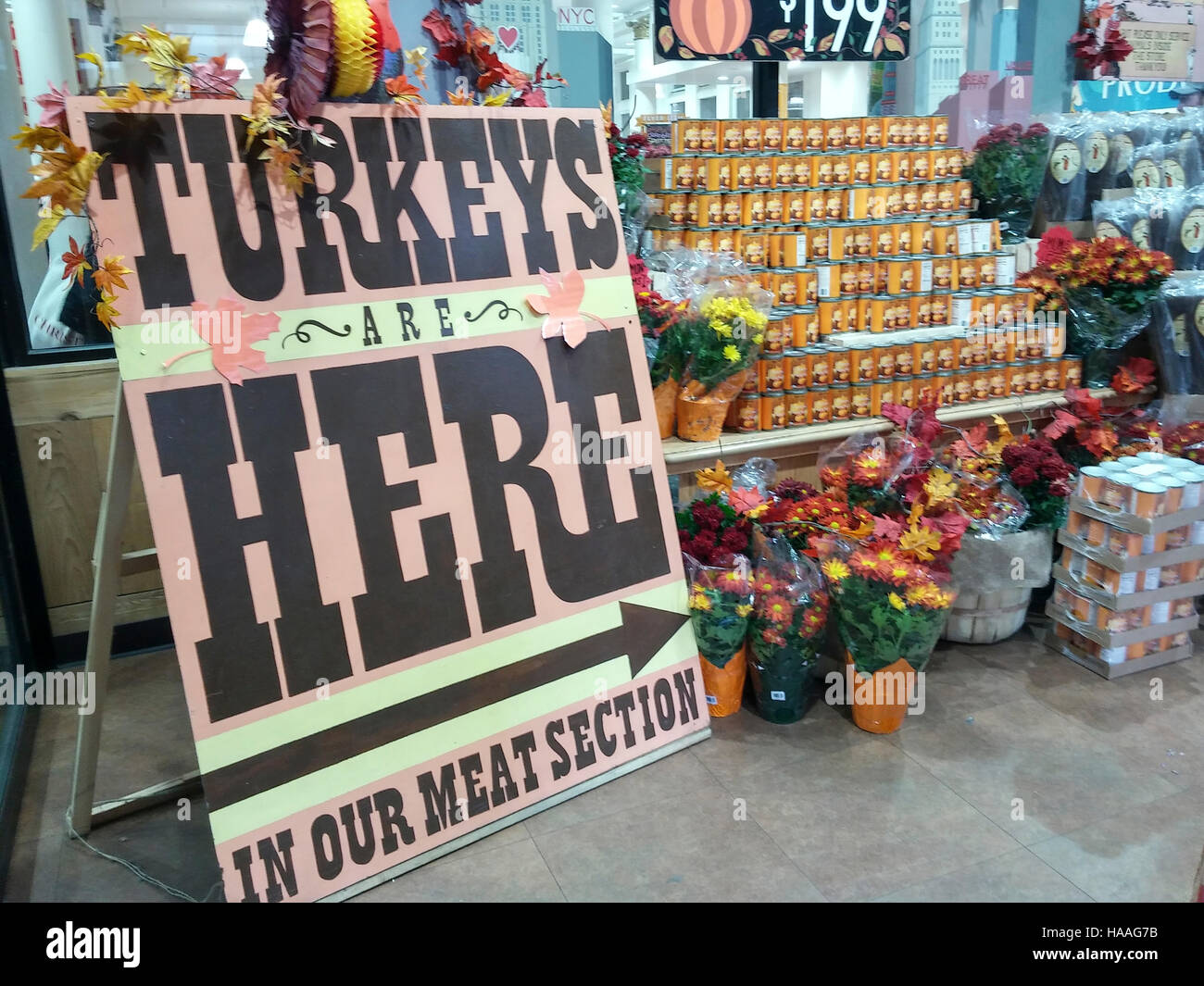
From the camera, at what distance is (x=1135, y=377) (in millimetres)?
3582

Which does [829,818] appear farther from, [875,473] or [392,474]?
[392,474]

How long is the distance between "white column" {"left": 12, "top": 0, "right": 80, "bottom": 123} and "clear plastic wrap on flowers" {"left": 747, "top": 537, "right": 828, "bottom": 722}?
8.82 ft

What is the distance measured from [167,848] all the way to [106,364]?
1.57 meters

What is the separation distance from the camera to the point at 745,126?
321 centimetres

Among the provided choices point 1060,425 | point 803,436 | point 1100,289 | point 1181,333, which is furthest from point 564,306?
point 1181,333

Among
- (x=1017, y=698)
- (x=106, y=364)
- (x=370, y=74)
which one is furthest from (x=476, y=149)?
(x=1017, y=698)

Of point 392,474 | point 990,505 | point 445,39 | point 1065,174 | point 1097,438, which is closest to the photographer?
point 392,474

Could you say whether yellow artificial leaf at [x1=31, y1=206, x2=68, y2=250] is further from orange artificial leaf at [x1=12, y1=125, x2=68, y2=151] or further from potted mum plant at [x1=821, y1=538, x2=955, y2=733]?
potted mum plant at [x1=821, y1=538, x2=955, y2=733]

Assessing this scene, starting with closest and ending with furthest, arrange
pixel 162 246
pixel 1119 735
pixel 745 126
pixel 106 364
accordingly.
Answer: pixel 162 246, pixel 1119 735, pixel 106 364, pixel 745 126

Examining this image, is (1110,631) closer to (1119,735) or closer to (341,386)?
(1119,735)

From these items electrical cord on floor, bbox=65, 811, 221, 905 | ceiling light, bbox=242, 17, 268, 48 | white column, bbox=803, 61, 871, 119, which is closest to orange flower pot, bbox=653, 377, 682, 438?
electrical cord on floor, bbox=65, 811, 221, 905

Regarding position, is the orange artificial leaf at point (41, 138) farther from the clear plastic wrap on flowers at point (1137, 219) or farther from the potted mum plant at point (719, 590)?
the clear plastic wrap on flowers at point (1137, 219)

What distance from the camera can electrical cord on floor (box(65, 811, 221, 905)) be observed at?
199 cm

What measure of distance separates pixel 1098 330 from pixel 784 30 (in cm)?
169
